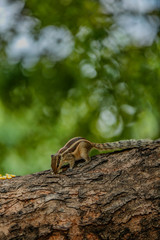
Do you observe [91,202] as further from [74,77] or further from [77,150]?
[74,77]

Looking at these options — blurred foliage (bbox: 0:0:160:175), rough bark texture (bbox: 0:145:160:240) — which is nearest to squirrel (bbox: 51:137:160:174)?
rough bark texture (bbox: 0:145:160:240)

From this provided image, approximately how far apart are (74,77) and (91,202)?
4.23m

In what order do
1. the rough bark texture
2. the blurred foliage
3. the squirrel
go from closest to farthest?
the rough bark texture
the squirrel
the blurred foliage

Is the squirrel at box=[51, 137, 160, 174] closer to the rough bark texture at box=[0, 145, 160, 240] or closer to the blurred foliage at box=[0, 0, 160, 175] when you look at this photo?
the rough bark texture at box=[0, 145, 160, 240]

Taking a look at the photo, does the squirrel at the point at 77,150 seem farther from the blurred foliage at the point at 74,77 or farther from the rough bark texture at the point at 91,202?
the blurred foliage at the point at 74,77

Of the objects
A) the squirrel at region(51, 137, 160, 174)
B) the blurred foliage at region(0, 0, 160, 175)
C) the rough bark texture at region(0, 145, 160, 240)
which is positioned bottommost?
the rough bark texture at region(0, 145, 160, 240)

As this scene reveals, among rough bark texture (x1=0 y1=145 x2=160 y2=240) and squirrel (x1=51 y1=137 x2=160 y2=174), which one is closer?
rough bark texture (x1=0 y1=145 x2=160 y2=240)

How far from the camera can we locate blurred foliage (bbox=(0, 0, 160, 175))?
278 inches

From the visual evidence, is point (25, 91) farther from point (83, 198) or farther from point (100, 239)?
point (100, 239)

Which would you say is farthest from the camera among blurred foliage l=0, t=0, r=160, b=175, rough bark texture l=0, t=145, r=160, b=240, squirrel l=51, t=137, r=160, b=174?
blurred foliage l=0, t=0, r=160, b=175

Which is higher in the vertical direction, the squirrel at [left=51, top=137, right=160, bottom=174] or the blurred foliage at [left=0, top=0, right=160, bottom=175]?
the blurred foliage at [left=0, top=0, right=160, bottom=175]

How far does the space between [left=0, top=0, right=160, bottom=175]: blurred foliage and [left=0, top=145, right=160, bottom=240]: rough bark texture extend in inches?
111

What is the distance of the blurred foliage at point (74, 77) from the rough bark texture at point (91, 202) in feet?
9.23

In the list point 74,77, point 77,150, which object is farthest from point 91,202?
point 74,77
